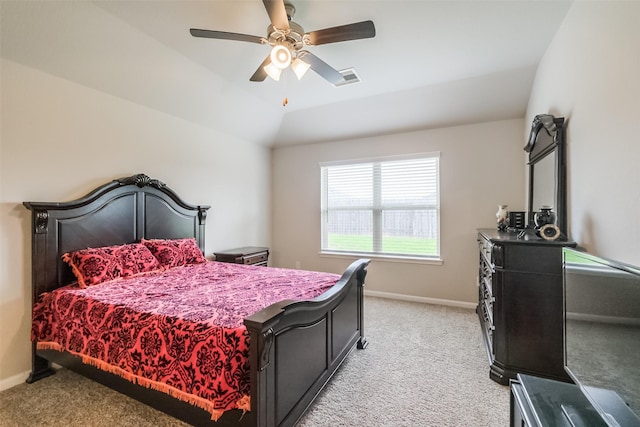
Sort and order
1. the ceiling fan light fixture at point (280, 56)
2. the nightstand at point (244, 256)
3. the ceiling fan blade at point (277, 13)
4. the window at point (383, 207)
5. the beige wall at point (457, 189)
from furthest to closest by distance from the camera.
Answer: the window at point (383, 207) < the nightstand at point (244, 256) < the beige wall at point (457, 189) < the ceiling fan light fixture at point (280, 56) < the ceiling fan blade at point (277, 13)

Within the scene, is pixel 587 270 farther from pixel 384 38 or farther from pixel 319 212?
pixel 319 212

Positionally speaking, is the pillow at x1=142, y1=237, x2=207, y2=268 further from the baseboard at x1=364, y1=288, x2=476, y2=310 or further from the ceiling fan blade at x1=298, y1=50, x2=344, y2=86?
the baseboard at x1=364, y1=288, x2=476, y2=310

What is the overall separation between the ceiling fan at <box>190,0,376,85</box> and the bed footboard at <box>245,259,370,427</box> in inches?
66.3

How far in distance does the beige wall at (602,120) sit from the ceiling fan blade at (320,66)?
1.68 meters

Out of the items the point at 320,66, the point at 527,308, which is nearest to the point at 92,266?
the point at 320,66

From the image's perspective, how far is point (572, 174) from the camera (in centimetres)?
204

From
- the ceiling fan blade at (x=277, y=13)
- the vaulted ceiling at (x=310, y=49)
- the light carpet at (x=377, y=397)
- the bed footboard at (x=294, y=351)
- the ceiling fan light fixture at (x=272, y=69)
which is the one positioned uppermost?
the vaulted ceiling at (x=310, y=49)

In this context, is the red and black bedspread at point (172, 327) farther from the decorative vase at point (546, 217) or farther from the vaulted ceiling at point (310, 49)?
the vaulted ceiling at point (310, 49)

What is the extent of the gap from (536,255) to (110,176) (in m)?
3.81

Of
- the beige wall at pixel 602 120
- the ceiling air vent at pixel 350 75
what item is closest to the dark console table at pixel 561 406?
the beige wall at pixel 602 120

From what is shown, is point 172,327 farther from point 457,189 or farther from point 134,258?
point 457,189

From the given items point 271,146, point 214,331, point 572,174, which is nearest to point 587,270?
point 572,174

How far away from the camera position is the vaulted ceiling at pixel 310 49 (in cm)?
210

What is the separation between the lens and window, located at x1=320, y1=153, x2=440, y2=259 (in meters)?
4.04
